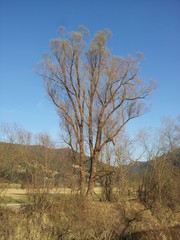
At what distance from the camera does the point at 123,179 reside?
1528 cm

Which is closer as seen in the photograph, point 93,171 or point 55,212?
A: point 55,212

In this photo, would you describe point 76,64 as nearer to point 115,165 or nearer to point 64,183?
point 115,165

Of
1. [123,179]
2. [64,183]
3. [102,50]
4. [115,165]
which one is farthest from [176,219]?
[102,50]

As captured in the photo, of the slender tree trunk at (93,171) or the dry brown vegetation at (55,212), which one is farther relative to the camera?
the slender tree trunk at (93,171)

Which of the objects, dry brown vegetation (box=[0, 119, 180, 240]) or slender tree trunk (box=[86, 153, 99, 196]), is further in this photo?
slender tree trunk (box=[86, 153, 99, 196])

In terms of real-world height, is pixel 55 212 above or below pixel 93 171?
below

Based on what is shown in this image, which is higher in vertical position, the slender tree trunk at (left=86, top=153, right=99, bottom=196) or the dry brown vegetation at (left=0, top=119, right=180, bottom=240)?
the slender tree trunk at (left=86, top=153, right=99, bottom=196)

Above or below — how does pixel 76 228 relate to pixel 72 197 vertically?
below

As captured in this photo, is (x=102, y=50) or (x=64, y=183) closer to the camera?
(x=64, y=183)

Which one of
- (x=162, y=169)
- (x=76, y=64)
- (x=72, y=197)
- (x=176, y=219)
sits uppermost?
(x=76, y=64)

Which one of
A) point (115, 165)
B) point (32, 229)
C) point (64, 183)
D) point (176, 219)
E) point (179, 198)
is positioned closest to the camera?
point (32, 229)

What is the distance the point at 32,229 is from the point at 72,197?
3032 millimetres

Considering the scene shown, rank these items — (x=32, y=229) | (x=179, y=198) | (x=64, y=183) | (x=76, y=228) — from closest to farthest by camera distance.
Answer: (x=32, y=229), (x=76, y=228), (x=64, y=183), (x=179, y=198)

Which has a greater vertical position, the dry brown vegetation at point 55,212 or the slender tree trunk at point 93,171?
the slender tree trunk at point 93,171
